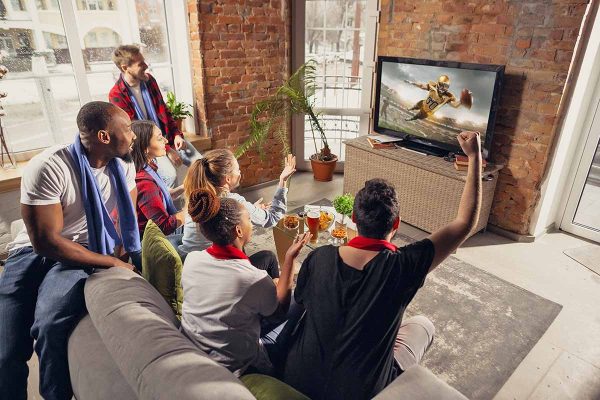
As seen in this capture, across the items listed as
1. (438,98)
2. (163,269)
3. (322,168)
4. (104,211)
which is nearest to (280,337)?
(163,269)

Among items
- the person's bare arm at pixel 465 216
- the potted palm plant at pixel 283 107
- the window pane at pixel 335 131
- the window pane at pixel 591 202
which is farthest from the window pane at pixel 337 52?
the person's bare arm at pixel 465 216

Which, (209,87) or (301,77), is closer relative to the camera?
(209,87)

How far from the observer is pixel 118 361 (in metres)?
1.15

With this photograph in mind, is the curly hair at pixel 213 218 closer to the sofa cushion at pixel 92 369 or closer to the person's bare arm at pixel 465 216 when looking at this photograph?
the sofa cushion at pixel 92 369

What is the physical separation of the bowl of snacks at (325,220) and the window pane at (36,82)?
228cm

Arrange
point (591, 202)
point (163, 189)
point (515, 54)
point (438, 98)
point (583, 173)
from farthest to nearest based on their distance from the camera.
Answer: point (591, 202) → point (438, 98) → point (583, 173) → point (515, 54) → point (163, 189)

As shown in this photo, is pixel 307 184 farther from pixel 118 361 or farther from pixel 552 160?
pixel 118 361

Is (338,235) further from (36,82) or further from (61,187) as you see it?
(36,82)

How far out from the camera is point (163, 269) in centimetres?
165

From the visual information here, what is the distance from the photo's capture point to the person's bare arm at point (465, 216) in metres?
1.30

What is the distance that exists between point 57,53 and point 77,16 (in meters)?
0.32

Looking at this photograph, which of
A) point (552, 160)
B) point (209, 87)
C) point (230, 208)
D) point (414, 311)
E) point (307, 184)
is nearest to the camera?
point (230, 208)

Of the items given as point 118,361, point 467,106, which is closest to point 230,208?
point 118,361

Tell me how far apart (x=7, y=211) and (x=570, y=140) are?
4.29 meters
